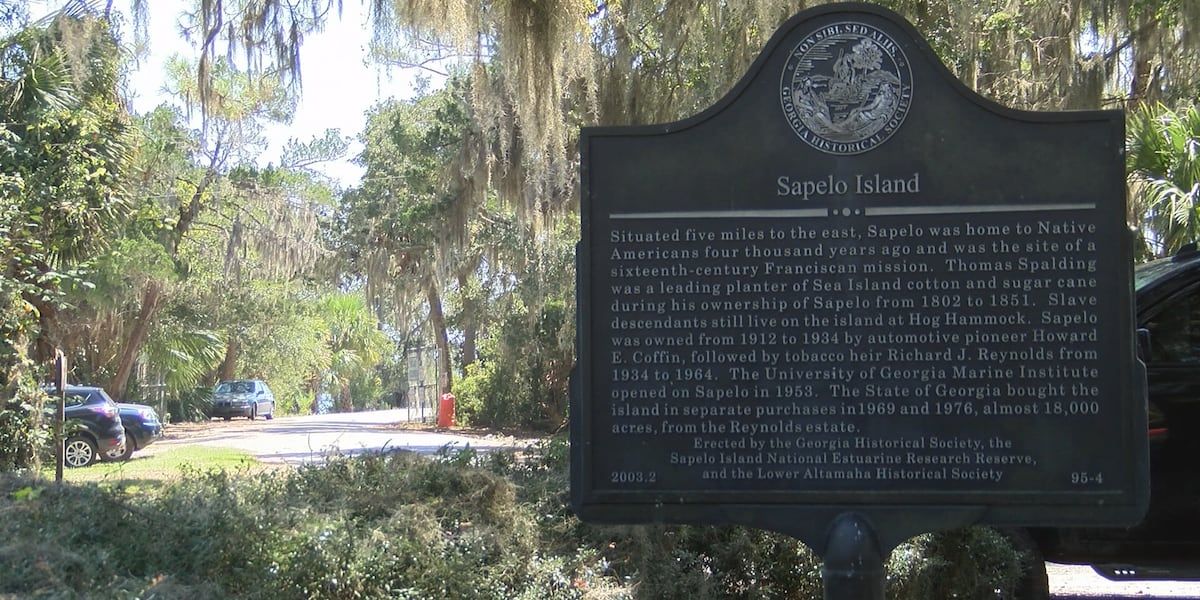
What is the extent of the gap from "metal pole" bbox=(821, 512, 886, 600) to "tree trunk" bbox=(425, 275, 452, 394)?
101ft

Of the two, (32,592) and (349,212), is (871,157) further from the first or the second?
(349,212)

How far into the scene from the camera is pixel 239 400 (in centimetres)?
4081

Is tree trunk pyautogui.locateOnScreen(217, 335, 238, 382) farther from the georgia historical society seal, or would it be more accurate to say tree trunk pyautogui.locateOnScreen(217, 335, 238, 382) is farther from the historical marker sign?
the georgia historical society seal

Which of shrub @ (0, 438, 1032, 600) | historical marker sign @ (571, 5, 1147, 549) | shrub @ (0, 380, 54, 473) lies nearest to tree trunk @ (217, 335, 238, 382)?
shrub @ (0, 380, 54, 473)

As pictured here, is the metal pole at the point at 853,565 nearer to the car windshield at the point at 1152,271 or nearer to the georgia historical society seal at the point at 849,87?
the georgia historical society seal at the point at 849,87

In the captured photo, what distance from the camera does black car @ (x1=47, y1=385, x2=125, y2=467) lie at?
16.8 metres

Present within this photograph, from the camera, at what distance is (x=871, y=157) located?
4.19 metres

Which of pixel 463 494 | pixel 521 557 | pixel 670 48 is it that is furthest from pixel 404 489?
pixel 670 48

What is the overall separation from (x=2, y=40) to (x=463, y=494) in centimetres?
1136

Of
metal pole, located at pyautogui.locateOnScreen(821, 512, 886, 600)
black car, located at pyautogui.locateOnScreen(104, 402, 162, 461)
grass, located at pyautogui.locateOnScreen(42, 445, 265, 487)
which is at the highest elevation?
metal pole, located at pyautogui.locateOnScreen(821, 512, 886, 600)

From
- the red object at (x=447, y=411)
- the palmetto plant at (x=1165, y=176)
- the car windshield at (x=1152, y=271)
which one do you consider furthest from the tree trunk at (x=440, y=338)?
the car windshield at (x=1152, y=271)

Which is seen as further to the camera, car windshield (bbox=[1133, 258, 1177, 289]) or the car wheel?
the car wheel

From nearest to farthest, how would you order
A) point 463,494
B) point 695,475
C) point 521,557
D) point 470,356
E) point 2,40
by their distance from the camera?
point 695,475 → point 521,557 → point 463,494 → point 2,40 → point 470,356

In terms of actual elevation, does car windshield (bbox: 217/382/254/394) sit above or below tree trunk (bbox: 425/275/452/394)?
below
